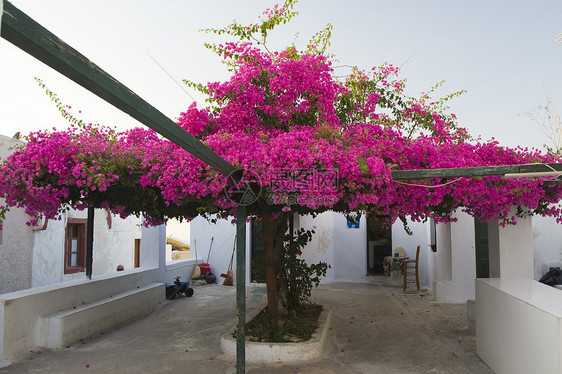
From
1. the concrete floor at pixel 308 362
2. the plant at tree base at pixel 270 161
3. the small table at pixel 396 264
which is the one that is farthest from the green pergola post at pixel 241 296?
the small table at pixel 396 264

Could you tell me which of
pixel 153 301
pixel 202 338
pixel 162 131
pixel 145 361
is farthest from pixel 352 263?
pixel 162 131

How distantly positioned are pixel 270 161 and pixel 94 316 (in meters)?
4.83

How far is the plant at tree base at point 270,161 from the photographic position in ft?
14.3

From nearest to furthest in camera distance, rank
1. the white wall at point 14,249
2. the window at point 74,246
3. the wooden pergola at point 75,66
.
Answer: the wooden pergola at point 75,66, the white wall at point 14,249, the window at point 74,246

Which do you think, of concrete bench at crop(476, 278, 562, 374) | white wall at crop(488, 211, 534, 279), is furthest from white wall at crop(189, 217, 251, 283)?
concrete bench at crop(476, 278, 562, 374)

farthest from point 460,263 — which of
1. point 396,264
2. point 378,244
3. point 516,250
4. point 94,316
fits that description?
point 94,316

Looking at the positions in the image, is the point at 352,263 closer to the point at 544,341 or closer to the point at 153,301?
the point at 153,301

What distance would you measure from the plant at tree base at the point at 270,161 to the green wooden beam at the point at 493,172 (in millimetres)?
292

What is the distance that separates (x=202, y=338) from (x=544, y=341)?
4927 millimetres

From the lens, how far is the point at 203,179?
4.65 metres

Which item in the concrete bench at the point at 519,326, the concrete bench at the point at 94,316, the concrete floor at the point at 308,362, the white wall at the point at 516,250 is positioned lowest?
the concrete floor at the point at 308,362

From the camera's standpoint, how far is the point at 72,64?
186 cm

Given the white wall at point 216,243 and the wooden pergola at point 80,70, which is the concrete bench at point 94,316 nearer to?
the white wall at point 216,243

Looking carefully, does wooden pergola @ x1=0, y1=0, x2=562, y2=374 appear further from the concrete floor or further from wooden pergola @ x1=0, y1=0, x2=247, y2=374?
the concrete floor
